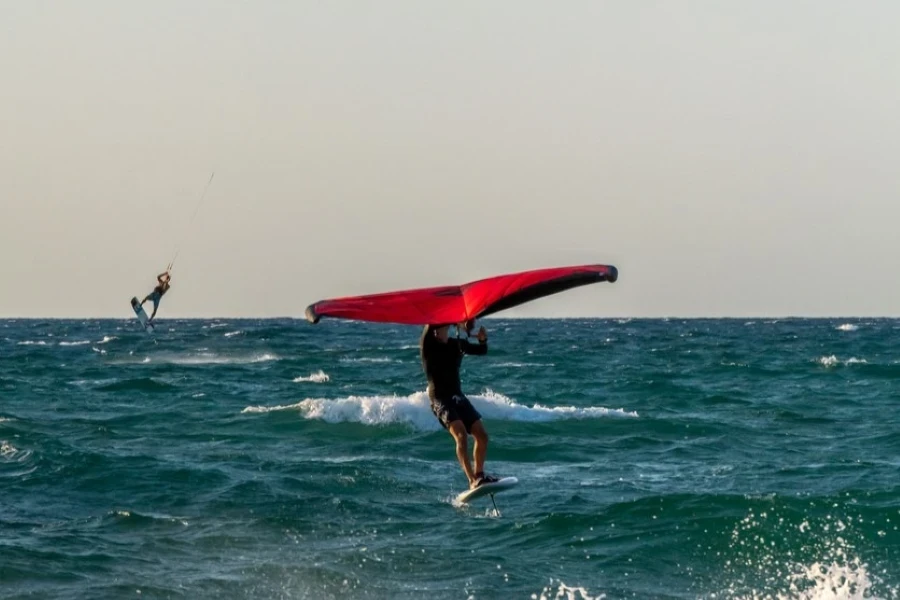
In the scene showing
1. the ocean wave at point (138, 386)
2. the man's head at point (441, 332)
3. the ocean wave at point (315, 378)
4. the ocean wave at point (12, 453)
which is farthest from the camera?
the ocean wave at point (315, 378)

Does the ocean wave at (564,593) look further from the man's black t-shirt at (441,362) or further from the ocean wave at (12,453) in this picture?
the ocean wave at (12,453)

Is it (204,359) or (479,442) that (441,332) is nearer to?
(479,442)

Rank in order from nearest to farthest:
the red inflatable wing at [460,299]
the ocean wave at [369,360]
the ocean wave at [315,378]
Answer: the red inflatable wing at [460,299], the ocean wave at [315,378], the ocean wave at [369,360]

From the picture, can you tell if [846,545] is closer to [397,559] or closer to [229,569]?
[397,559]

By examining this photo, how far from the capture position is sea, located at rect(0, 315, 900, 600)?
1596 centimetres

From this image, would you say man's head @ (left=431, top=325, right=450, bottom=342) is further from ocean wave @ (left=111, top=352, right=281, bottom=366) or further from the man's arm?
ocean wave @ (left=111, top=352, right=281, bottom=366)

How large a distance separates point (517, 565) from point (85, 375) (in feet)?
110

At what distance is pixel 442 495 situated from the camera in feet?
67.9

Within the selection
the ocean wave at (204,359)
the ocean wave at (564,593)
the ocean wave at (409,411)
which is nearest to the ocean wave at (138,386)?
the ocean wave at (409,411)

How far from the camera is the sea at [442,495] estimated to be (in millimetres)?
15961

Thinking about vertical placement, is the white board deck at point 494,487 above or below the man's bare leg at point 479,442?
below

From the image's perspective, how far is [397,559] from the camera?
16.7m

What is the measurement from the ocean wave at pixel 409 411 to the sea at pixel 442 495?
0.09 meters

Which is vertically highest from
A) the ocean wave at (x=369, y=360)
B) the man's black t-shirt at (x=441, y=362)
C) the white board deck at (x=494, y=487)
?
the man's black t-shirt at (x=441, y=362)
